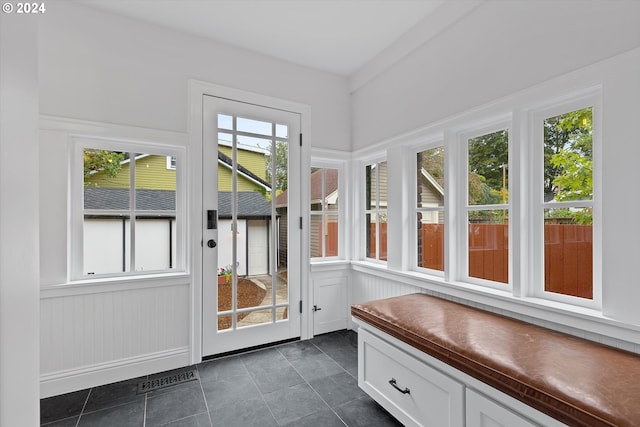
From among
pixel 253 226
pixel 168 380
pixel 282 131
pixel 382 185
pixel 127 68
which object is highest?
pixel 127 68

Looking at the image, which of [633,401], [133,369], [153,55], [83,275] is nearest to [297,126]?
[153,55]

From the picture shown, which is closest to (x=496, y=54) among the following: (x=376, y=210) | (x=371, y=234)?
(x=376, y=210)

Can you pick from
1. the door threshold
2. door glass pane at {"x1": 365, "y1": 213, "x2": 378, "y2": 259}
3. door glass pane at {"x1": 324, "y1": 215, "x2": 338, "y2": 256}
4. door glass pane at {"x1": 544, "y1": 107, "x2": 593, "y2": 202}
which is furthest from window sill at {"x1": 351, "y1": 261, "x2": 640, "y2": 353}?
the door threshold

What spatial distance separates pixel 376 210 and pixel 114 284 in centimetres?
228

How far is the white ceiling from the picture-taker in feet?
7.32

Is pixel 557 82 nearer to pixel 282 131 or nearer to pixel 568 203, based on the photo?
pixel 568 203

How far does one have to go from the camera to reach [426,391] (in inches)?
60.4

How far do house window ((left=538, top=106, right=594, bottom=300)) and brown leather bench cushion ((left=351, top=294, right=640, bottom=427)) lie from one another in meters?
0.32

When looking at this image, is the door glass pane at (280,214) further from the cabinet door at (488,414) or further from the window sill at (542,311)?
the cabinet door at (488,414)

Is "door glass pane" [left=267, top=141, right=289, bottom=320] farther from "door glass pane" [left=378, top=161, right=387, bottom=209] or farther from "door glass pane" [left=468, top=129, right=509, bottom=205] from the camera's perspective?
"door glass pane" [left=468, top=129, right=509, bottom=205]

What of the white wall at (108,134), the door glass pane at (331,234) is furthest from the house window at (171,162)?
the door glass pane at (331,234)

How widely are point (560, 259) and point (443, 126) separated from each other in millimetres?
1127

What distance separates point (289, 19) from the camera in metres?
2.40

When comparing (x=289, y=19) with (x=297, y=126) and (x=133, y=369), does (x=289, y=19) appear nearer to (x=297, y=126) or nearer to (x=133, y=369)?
(x=297, y=126)
